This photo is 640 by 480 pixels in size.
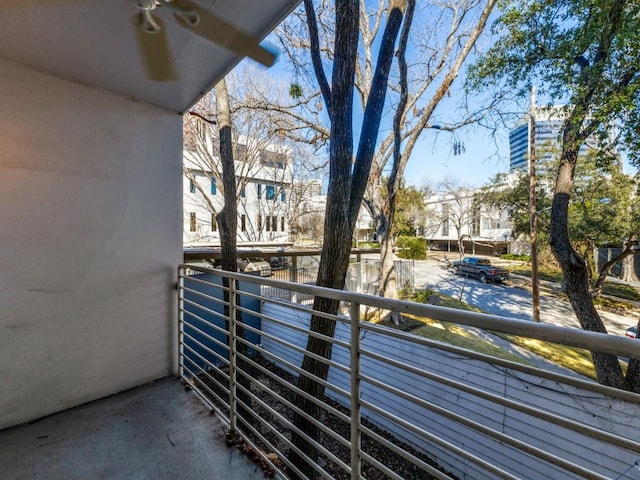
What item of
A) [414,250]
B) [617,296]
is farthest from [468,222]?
[617,296]

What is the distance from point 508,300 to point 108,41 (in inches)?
460

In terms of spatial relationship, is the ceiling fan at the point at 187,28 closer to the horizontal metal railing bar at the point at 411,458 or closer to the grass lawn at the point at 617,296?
the horizontal metal railing bar at the point at 411,458

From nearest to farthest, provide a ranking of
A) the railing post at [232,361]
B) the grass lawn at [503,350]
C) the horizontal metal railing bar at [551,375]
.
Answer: the horizontal metal railing bar at [551,375], the railing post at [232,361], the grass lawn at [503,350]

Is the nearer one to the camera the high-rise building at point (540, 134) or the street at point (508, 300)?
the high-rise building at point (540, 134)

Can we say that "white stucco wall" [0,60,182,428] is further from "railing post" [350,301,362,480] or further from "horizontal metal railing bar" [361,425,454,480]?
"horizontal metal railing bar" [361,425,454,480]

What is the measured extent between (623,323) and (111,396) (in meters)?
10.9

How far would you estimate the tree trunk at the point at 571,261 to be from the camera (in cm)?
384

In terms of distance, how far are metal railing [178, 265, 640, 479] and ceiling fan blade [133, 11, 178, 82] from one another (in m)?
1.37

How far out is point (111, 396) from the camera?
2045 mm

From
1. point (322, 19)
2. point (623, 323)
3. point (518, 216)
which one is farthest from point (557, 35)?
point (518, 216)

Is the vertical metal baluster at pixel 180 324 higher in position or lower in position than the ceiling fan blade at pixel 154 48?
lower

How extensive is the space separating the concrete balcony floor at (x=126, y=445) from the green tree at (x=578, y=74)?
4573mm

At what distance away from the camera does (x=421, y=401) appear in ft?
3.05

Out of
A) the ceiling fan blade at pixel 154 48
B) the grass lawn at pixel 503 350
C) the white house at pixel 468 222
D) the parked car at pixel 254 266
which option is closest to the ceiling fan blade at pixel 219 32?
the ceiling fan blade at pixel 154 48
